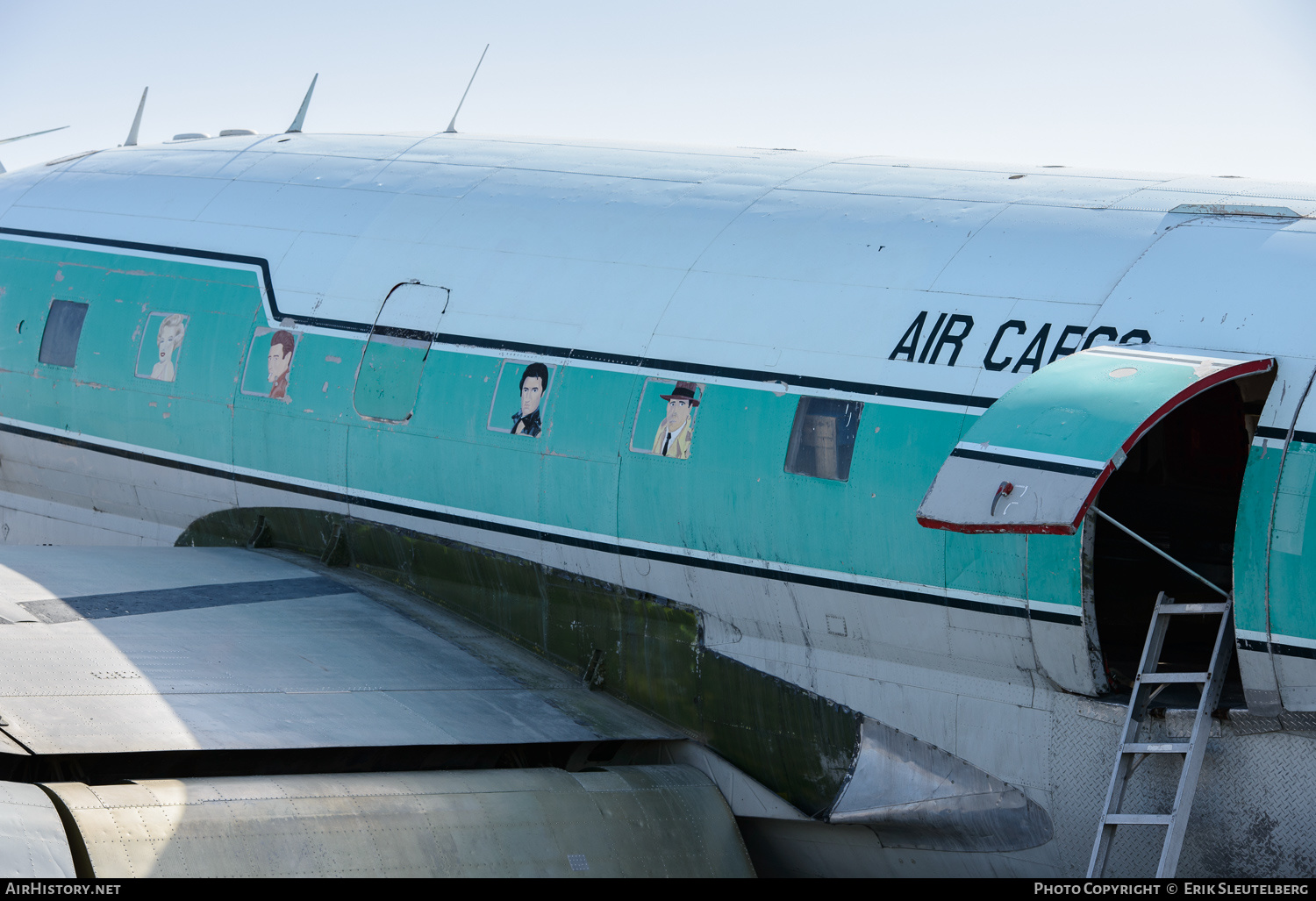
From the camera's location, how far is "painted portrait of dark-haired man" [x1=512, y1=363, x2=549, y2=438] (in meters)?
10.3

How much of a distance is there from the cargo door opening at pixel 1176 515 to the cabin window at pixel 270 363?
6.71 meters

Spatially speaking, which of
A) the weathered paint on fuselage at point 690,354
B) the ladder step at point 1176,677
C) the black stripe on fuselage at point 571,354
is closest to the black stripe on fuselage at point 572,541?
the weathered paint on fuselage at point 690,354

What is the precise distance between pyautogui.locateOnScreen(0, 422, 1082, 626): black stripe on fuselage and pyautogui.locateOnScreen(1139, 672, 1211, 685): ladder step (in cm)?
49

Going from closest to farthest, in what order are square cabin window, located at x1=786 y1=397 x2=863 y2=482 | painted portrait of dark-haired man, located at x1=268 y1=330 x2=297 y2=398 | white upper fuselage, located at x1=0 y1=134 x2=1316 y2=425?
white upper fuselage, located at x1=0 y1=134 x2=1316 y2=425, square cabin window, located at x1=786 y1=397 x2=863 y2=482, painted portrait of dark-haired man, located at x1=268 y1=330 x2=297 y2=398

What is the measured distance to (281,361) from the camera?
11742mm

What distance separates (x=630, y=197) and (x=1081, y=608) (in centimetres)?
505

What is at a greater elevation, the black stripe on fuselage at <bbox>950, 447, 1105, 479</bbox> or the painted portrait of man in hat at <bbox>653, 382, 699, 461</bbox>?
the black stripe on fuselage at <bbox>950, 447, 1105, 479</bbox>

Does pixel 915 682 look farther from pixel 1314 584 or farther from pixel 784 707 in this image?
pixel 1314 584

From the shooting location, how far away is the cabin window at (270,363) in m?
11.7

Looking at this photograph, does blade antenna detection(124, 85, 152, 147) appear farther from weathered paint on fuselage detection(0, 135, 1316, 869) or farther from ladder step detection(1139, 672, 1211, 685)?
ladder step detection(1139, 672, 1211, 685)

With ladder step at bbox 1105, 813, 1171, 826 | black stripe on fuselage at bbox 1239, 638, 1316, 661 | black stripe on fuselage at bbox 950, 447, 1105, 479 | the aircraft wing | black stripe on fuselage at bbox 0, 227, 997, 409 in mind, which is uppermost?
black stripe on fuselage at bbox 0, 227, 997, 409

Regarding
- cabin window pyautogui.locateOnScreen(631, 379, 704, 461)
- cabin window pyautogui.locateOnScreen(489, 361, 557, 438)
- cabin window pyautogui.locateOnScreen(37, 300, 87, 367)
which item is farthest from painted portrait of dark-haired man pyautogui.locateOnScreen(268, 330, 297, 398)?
cabin window pyautogui.locateOnScreen(631, 379, 704, 461)

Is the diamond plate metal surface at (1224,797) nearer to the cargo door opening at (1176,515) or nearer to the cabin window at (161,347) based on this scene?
the cargo door opening at (1176,515)

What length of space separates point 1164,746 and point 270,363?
25.7 feet
